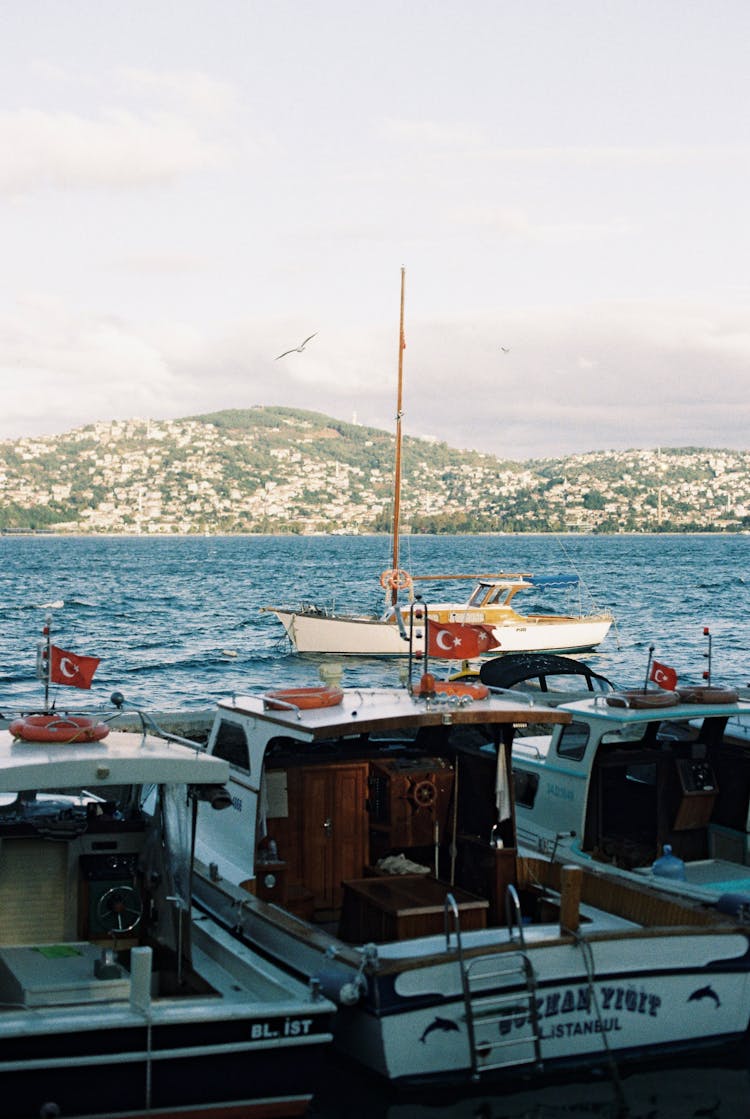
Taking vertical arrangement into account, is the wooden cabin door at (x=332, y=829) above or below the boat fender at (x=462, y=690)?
below

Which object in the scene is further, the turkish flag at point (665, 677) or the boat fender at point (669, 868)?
the turkish flag at point (665, 677)

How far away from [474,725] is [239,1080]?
5.08 metres

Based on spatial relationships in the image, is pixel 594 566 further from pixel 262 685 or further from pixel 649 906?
pixel 649 906

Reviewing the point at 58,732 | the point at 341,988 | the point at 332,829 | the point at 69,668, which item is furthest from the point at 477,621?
the point at 341,988

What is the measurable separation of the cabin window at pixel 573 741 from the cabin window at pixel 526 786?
0.61m

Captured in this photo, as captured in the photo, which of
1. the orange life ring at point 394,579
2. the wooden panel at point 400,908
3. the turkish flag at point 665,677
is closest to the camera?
the wooden panel at point 400,908

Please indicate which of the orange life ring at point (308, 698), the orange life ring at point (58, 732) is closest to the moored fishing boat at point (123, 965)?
the orange life ring at point (58, 732)

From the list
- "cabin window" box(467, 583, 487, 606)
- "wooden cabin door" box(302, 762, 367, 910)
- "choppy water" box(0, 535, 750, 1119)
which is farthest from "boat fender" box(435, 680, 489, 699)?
"cabin window" box(467, 583, 487, 606)

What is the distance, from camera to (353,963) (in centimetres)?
1096

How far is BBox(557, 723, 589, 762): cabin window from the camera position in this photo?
15.2 metres

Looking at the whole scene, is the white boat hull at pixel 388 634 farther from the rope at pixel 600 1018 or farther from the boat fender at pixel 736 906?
the rope at pixel 600 1018

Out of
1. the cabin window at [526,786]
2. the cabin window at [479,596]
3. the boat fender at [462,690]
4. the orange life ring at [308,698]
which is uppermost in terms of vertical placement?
the boat fender at [462,690]

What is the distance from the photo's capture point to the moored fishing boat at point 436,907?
1083 centimetres

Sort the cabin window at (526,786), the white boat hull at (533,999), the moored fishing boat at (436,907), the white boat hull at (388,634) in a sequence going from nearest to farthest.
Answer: the white boat hull at (533,999) < the moored fishing boat at (436,907) < the cabin window at (526,786) < the white boat hull at (388,634)
